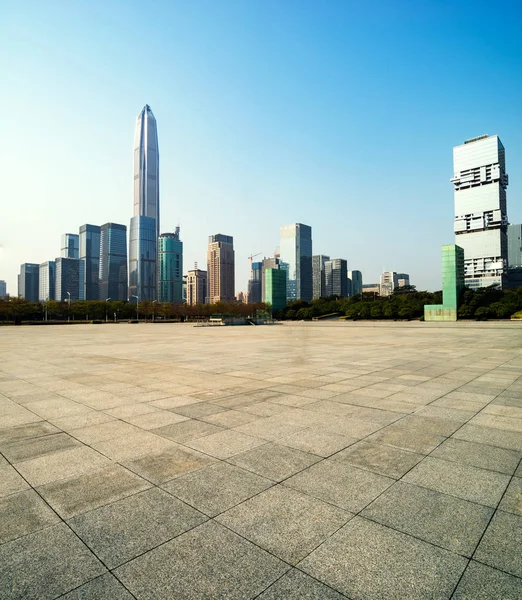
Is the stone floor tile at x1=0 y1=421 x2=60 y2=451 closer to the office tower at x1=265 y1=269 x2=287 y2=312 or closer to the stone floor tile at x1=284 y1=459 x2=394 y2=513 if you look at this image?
the stone floor tile at x1=284 y1=459 x2=394 y2=513

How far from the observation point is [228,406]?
7.86m

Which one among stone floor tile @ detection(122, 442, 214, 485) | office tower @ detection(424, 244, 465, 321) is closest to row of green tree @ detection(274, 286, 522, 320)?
office tower @ detection(424, 244, 465, 321)

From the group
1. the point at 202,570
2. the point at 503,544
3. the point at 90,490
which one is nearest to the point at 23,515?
the point at 90,490

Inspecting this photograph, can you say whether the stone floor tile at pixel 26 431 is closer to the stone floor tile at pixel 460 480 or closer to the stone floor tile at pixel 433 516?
the stone floor tile at pixel 433 516

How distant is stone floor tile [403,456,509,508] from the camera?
409 centimetres

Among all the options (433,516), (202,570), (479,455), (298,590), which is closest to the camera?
(298,590)

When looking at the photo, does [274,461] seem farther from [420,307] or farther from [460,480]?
[420,307]

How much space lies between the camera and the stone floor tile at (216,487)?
3.89 meters

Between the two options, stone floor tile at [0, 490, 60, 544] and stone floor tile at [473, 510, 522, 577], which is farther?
stone floor tile at [0, 490, 60, 544]

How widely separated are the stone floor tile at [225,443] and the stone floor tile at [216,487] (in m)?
0.49

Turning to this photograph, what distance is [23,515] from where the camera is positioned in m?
3.72

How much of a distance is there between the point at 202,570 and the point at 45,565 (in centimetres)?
131

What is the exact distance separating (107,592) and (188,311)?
106 meters

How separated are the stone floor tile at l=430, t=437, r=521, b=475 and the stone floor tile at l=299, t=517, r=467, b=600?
7.36 ft
